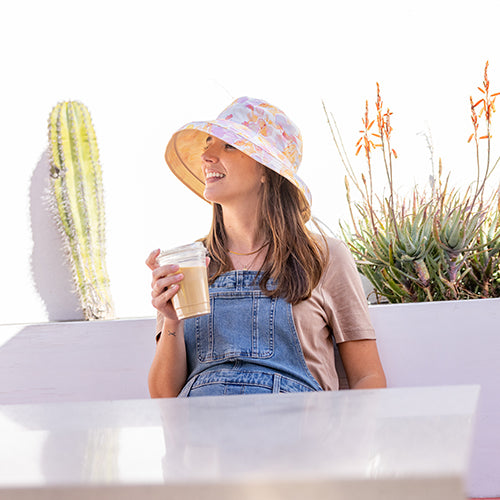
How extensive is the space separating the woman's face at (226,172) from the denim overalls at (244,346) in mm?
223

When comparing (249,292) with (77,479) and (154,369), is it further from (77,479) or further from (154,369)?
(77,479)

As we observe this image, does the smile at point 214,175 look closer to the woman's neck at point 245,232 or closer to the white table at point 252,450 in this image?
the woman's neck at point 245,232

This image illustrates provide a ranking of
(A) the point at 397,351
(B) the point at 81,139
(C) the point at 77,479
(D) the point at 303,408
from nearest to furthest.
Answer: (C) the point at 77,479 → (D) the point at 303,408 → (A) the point at 397,351 → (B) the point at 81,139

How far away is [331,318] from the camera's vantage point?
1.57 metres

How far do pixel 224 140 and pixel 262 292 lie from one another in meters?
0.39

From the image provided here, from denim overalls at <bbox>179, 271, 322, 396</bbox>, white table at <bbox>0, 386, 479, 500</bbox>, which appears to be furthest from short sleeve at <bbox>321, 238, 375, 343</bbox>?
white table at <bbox>0, 386, 479, 500</bbox>

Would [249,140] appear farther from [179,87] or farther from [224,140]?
[179,87]

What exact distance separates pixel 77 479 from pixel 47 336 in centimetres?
166

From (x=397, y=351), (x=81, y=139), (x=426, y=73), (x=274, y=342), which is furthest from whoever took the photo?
(x=426, y=73)

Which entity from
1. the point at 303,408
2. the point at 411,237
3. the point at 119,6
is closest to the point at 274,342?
the point at 411,237

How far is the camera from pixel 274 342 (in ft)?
4.85

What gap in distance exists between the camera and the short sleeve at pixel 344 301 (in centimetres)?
155

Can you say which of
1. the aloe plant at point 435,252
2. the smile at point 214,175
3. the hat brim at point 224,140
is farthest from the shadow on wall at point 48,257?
the aloe plant at point 435,252

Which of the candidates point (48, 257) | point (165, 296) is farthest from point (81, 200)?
point (165, 296)
